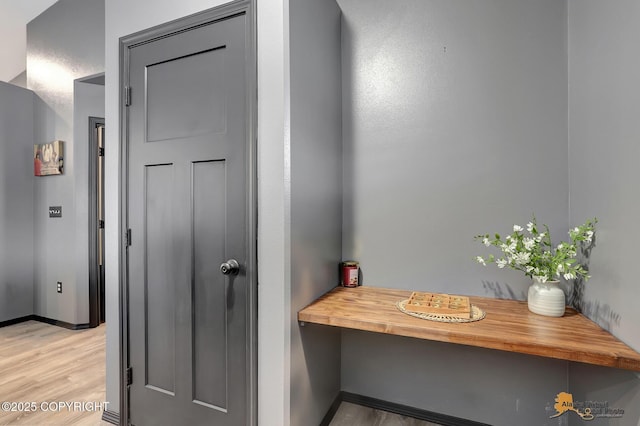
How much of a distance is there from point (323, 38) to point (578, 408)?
216 centimetres

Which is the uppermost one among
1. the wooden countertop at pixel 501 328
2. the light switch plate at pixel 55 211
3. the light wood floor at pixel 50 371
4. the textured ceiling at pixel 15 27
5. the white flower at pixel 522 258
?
the textured ceiling at pixel 15 27

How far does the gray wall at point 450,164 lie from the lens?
1.59 metres

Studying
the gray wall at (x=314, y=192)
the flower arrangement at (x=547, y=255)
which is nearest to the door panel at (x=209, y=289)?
the gray wall at (x=314, y=192)

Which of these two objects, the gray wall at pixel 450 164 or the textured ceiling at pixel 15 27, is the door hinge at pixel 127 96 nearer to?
the gray wall at pixel 450 164

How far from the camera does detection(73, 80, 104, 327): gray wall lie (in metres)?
3.27

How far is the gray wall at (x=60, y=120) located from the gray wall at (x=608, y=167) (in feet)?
12.3

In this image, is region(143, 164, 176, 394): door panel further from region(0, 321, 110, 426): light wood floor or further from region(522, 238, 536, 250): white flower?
region(522, 238, 536, 250): white flower

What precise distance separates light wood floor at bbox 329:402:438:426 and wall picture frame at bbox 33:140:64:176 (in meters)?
3.56

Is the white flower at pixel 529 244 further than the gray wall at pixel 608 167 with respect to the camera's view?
Yes

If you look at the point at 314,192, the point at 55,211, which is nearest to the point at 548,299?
the point at 314,192

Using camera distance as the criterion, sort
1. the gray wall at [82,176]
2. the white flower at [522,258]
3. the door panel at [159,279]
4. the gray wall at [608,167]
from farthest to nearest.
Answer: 1. the gray wall at [82,176]
2. the door panel at [159,279]
3. the white flower at [522,258]
4. the gray wall at [608,167]

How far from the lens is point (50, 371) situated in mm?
2418

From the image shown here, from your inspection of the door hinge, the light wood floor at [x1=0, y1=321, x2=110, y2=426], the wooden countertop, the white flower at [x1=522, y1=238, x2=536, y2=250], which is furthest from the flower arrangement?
the light wood floor at [x1=0, y1=321, x2=110, y2=426]

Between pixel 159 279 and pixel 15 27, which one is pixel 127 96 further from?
pixel 15 27
